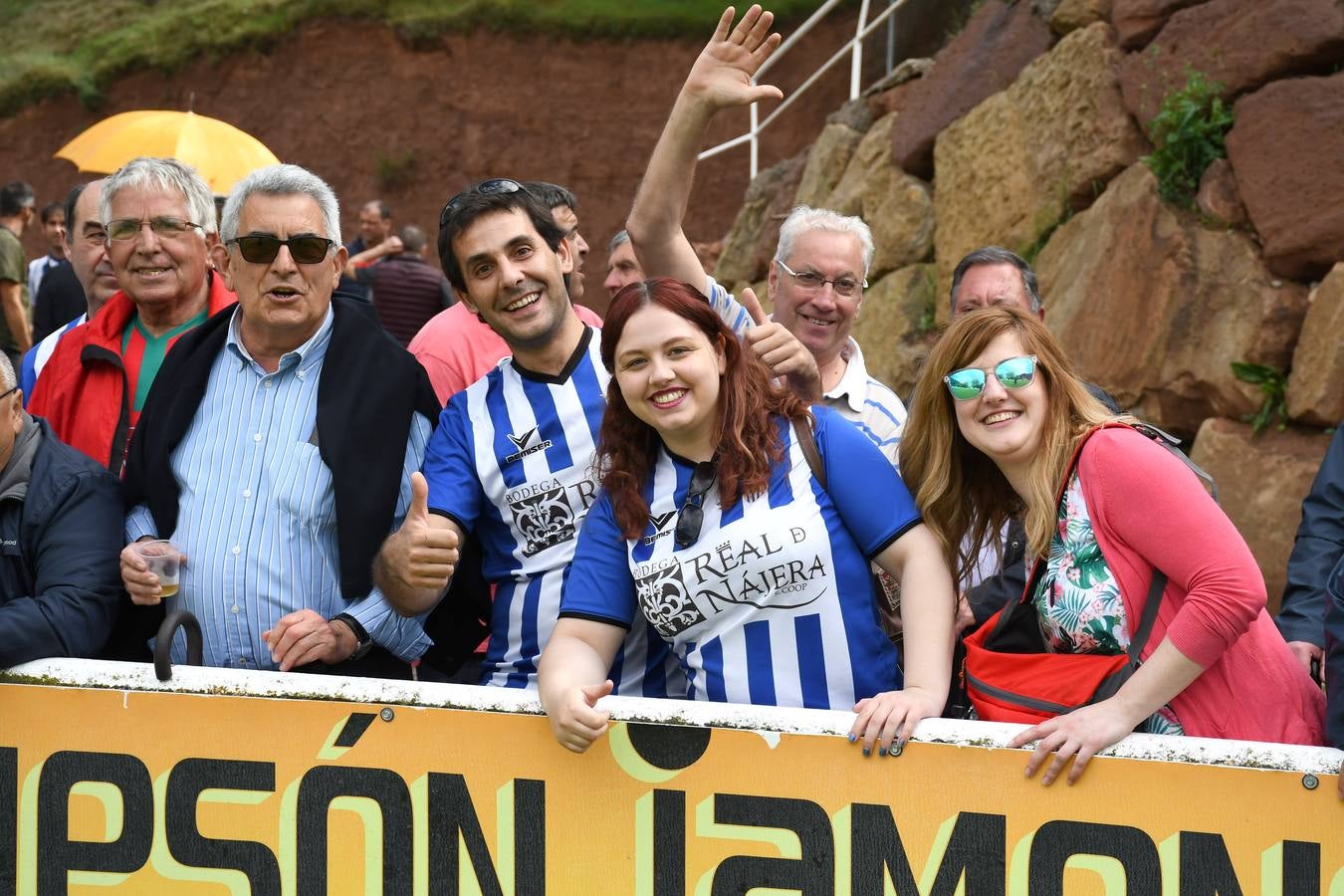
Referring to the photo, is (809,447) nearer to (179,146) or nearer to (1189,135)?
(1189,135)

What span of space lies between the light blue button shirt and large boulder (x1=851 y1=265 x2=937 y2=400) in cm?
518

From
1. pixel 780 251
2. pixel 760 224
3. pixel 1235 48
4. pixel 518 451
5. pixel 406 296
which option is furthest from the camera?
pixel 760 224

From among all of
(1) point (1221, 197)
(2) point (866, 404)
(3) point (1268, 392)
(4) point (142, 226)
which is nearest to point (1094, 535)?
(2) point (866, 404)

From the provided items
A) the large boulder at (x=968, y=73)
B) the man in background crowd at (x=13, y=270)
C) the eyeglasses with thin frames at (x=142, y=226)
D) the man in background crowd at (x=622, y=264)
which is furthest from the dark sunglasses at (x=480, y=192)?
the man in background crowd at (x=13, y=270)

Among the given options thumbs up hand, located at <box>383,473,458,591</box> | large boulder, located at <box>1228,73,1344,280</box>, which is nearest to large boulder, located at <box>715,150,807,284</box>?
large boulder, located at <box>1228,73,1344,280</box>

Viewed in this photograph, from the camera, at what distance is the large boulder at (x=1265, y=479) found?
19.2ft

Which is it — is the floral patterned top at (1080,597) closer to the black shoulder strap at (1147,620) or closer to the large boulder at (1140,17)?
the black shoulder strap at (1147,620)

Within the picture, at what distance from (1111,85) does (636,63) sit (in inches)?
664

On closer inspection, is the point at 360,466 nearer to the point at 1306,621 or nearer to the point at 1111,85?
the point at 1306,621

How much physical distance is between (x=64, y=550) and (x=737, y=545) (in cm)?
155

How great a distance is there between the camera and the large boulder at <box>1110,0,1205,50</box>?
22.3ft

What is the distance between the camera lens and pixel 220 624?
3271 millimetres

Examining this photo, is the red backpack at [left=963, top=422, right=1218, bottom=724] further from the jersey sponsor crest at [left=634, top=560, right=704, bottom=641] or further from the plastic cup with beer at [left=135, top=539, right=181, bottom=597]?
the plastic cup with beer at [left=135, top=539, right=181, bottom=597]

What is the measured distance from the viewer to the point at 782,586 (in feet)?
8.94
